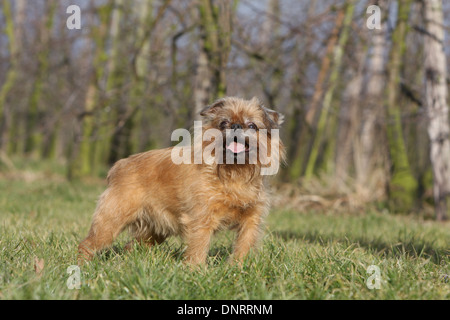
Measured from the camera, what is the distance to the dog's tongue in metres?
4.05

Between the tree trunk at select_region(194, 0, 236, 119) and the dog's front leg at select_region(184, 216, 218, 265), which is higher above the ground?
the tree trunk at select_region(194, 0, 236, 119)

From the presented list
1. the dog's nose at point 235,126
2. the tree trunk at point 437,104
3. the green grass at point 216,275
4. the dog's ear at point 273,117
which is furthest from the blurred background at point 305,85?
the green grass at point 216,275

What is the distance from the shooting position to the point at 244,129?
4020mm

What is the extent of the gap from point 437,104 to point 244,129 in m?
6.01

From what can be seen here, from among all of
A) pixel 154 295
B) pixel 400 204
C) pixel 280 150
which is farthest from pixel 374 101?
pixel 154 295

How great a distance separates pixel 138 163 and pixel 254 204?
127 cm

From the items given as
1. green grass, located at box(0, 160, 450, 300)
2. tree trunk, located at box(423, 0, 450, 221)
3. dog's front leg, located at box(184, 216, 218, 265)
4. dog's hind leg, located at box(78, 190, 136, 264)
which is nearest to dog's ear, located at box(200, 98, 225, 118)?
dog's front leg, located at box(184, 216, 218, 265)

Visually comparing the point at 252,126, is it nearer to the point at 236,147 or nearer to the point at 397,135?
the point at 236,147

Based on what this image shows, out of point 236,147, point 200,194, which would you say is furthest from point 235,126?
point 200,194

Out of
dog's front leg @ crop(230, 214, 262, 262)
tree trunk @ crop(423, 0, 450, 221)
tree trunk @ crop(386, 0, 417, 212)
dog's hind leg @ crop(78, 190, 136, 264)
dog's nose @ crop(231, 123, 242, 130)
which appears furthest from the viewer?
tree trunk @ crop(386, 0, 417, 212)

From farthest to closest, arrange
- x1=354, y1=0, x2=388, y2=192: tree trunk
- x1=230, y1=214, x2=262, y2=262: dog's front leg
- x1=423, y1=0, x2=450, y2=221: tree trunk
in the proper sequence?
x1=354, y1=0, x2=388, y2=192: tree trunk
x1=423, y1=0, x2=450, y2=221: tree trunk
x1=230, y1=214, x2=262, y2=262: dog's front leg

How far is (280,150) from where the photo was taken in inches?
172

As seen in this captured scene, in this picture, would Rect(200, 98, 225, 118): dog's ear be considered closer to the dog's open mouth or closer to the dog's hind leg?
the dog's open mouth
